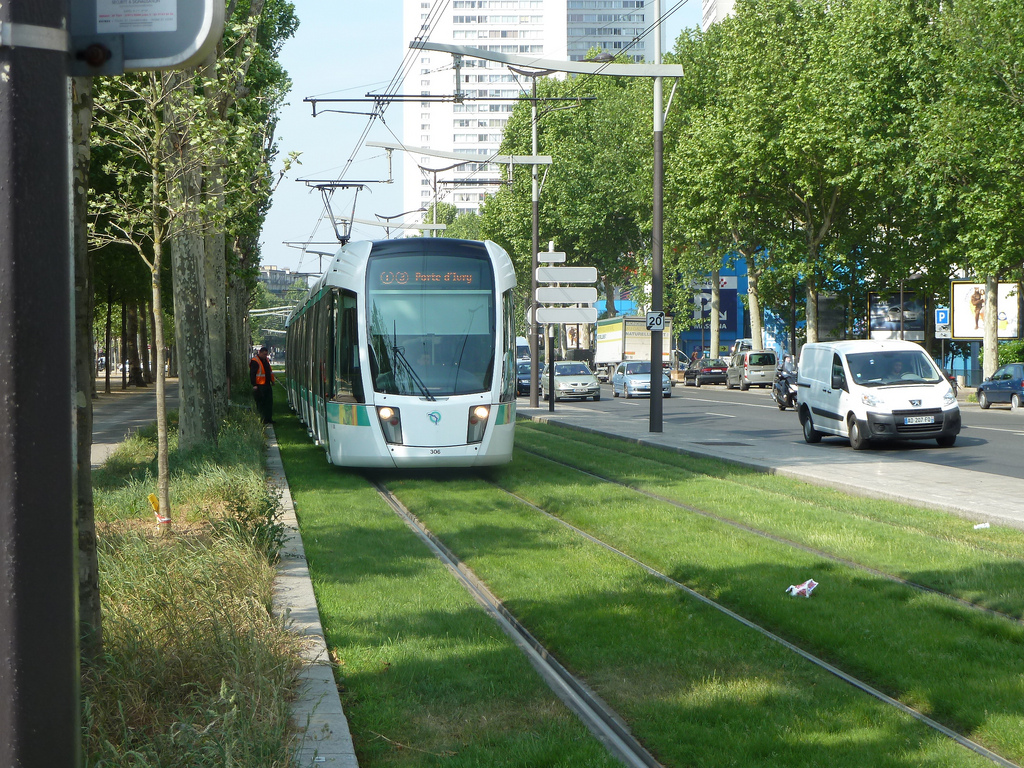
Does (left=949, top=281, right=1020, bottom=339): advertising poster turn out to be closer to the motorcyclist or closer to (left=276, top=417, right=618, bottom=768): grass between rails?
the motorcyclist

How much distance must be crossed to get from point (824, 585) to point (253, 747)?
5.05 meters

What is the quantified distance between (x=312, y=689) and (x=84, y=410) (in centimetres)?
159

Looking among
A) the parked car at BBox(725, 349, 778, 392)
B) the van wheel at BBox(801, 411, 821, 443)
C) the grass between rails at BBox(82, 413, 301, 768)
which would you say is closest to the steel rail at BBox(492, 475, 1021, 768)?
the grass between rails at BBox(82, 413, 301, 768)

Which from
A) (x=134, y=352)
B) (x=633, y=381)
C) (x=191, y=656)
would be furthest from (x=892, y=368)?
(x=134, y=352)

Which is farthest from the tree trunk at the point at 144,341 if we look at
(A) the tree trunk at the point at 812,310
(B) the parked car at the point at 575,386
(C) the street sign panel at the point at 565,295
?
(A) the tree trunk at the point at 812,310

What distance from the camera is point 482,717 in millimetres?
5145

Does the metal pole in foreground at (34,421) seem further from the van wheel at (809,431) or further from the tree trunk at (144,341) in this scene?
the tree trunk at (144,341)

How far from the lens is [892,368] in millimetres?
20797

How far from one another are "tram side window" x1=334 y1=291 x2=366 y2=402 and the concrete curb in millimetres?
Answer: 6813

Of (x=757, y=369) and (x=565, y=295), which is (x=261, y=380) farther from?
(x=757, y=369)

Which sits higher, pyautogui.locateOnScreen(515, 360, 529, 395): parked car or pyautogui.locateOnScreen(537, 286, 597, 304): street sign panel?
pyautogui.locateOnScreen(537, 286, 597, 304): street sign panel

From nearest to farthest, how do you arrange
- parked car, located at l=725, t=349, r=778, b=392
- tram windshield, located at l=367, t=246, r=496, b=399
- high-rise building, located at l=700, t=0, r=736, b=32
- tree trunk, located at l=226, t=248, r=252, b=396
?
1. tram windshield, located at l=367, t=246, r=496, b=399
2. tree trunk, located at l=226, t=248, r=252, b=396
3. parked car, located at l=725, t=349, r=778, b=392
4. high-rise building, located at l=700, t=0, r=736, b=32

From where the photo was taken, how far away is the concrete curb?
440 cm

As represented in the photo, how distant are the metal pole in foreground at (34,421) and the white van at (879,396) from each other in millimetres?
19105
